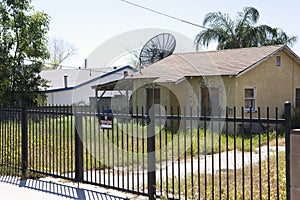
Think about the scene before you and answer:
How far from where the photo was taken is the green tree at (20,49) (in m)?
24.2

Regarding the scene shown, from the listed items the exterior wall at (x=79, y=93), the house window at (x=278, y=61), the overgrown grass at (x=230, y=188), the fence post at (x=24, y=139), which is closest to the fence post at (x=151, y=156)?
the overgrown grass at (x=230, y=188)

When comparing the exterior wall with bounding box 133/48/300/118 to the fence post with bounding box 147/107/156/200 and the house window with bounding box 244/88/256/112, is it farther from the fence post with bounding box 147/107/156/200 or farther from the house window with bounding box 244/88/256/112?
the fence post with bounding box 147/107/156/200

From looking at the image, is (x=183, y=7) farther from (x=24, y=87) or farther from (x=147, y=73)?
(x=24, y=87)

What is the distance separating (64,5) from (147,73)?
6044 mm

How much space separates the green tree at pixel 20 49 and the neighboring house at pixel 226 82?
728 cm

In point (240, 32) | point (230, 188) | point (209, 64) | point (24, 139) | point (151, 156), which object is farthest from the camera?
point (240, 32)

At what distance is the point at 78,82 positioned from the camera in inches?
1458

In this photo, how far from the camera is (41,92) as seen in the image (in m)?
26.4

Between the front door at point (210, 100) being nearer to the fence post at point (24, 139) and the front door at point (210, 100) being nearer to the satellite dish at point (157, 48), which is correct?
the satellite dish at point (157, 48)

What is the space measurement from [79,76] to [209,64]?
20.6 metres

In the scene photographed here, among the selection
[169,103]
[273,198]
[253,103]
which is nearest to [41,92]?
[169,103]

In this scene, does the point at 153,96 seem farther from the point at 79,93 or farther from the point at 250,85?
the point at 79,93

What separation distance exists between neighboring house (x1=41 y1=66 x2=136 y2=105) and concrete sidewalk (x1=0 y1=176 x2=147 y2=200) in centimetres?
2408

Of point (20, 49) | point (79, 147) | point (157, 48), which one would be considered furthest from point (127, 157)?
point (20, 49)
